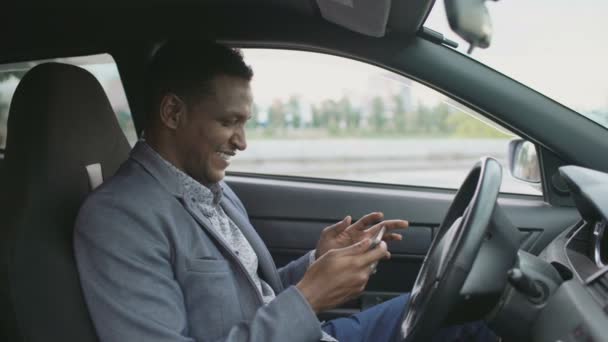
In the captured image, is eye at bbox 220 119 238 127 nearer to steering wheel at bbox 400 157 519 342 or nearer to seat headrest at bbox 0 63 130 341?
seat headrest at bbox 0 63 130 341

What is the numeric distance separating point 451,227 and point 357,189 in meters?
0.94

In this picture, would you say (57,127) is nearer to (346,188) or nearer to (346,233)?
(346,233)

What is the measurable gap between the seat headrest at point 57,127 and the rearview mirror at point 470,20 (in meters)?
0.87

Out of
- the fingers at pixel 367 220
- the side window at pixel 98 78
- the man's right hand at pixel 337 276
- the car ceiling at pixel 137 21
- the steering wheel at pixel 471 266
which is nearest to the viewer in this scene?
the steering wheel at pixel 471 266

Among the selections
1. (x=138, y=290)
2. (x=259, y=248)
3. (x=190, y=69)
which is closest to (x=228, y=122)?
(x=190, y=69)

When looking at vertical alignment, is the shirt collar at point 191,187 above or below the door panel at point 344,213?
above

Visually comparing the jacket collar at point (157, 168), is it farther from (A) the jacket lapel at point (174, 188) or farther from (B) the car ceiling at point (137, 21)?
(B) the car ceiling at point (137, 21)

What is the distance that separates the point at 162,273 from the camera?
1.28 metres

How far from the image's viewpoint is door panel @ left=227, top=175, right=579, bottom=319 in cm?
218

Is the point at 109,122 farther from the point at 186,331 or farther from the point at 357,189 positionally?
the point at 357,189

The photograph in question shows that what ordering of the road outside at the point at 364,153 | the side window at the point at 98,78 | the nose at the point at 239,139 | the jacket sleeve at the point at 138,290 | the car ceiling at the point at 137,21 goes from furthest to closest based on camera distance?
the road outside at the point at 364,153
the side window at the point at 98,78
the car ceiling at the point at 137,21
the nose at the point at 239,139
the jacket sleeve at the point at 138,290

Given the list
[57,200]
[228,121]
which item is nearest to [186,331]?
[57,200]

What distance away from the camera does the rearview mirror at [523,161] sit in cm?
179

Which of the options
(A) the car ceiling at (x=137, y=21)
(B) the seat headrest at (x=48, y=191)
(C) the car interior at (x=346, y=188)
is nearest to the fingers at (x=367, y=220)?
(C) the car interior at (x=346, y=188)
